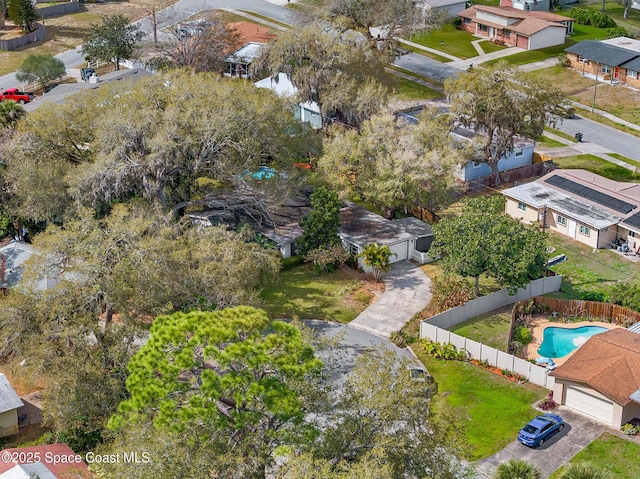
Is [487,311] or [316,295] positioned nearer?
[487,311]

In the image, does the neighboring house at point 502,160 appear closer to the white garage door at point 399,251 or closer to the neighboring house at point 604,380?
the white garage door at point 399,251

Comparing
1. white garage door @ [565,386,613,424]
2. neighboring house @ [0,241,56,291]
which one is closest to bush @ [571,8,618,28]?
white garage door @ [565,386,613,424]

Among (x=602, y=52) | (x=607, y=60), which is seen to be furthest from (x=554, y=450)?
(x=602, y=52)

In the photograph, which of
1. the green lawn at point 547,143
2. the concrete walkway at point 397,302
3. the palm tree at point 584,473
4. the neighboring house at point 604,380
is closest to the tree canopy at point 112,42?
the green lawn at point 547,143

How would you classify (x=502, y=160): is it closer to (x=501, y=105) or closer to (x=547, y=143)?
(x=501, y=105)

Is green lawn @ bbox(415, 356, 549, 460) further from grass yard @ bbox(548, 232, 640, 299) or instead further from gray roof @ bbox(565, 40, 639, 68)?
gray roof @ bbox(565, 40, 639, 68)

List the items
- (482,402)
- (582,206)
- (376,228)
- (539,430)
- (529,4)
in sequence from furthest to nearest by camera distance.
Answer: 1. (529,4)
2. (582,206)
3. (376,228)
4. (482,402)
5. (539,430)

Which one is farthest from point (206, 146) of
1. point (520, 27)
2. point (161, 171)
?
point (520, 27)

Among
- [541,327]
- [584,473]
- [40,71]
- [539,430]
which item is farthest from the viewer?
[40,71]
